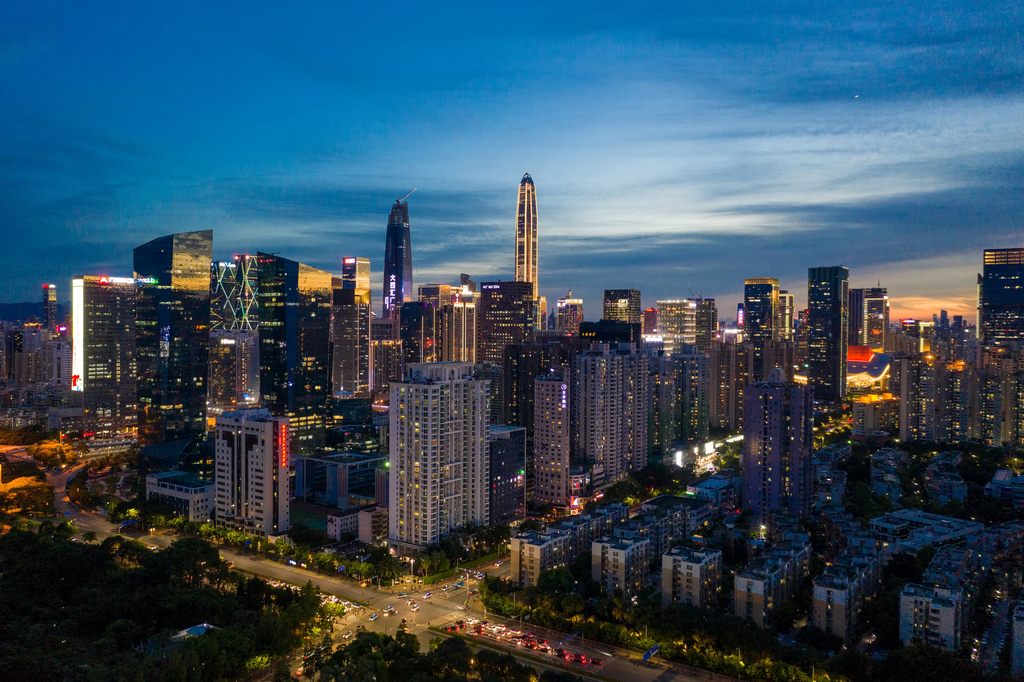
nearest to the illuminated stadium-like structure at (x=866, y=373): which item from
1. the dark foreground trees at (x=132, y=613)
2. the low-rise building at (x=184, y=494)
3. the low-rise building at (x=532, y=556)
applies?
the low-rise building at (x=532, y=556)

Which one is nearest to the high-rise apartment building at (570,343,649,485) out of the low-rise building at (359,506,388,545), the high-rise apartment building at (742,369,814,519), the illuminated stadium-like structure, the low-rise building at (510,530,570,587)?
the high-rise apartment building at (742,369,814,519)

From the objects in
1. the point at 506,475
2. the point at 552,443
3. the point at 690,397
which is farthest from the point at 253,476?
the point at 690,397

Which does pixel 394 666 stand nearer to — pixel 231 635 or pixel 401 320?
pixel 231 635

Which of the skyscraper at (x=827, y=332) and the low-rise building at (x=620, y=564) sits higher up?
the skyscraper at (x=827, y=332)

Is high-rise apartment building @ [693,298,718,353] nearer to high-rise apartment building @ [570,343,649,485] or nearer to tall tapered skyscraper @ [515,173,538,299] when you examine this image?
tall tapered skyscraper @ [515,173,538,299]

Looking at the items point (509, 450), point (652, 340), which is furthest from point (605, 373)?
point (652, 340)

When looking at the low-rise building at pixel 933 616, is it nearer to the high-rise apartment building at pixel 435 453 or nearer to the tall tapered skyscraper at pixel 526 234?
the high-rise apartment building at pixel 435 453

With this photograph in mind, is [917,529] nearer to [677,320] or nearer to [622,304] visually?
[622,304]
